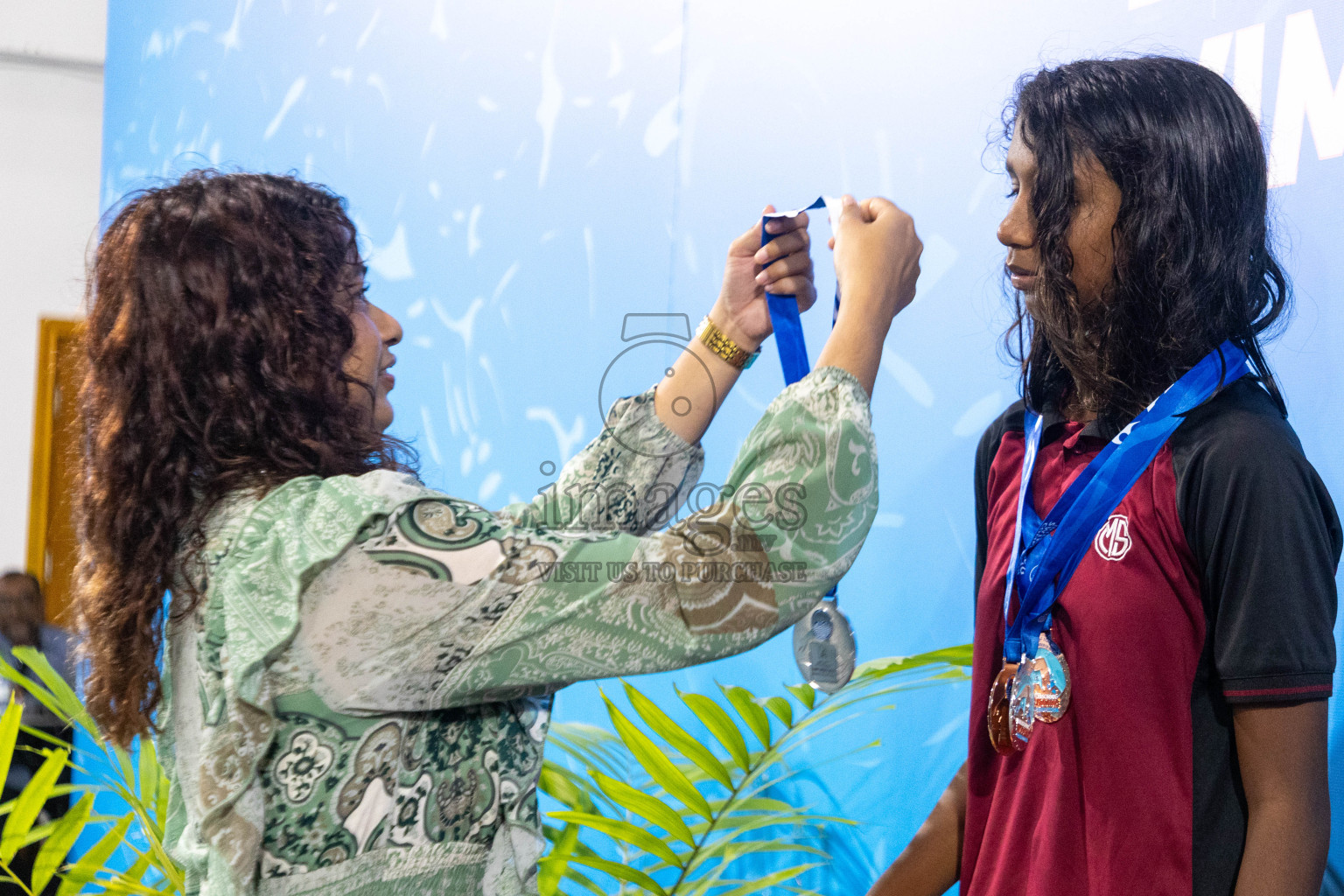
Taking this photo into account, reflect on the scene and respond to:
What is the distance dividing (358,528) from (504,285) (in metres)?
1.72

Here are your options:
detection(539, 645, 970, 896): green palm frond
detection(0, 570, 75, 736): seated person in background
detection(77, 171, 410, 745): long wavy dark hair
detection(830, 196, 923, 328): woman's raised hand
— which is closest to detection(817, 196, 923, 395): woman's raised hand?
detection(830, 196, 923, 328): woman's raised hand

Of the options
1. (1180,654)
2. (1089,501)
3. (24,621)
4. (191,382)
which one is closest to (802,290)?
(1089,501)

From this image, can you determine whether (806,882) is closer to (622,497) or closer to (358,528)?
(622,497)

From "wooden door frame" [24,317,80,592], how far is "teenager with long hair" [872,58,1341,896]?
6.16 metres

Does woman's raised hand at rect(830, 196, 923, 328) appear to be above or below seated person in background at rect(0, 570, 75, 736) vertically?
above

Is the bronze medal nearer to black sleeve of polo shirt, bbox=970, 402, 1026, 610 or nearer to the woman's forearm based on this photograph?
black sleeve of polo shirt, bbox=970, 402, 1026, 610

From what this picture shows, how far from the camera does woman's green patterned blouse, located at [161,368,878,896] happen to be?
3.11ft

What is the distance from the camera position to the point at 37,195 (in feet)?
20.0

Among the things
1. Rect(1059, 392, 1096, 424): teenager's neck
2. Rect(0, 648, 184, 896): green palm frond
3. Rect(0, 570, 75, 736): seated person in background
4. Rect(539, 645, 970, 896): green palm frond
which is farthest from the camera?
Rect(0, 570, 75, 736): seated person in background

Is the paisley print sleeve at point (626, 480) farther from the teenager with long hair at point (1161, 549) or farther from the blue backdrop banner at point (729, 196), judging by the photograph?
the blue backdrop banner at point (729, 196)

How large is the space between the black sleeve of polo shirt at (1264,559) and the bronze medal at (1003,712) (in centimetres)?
19

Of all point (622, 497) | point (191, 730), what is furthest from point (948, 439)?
point (191, 730)

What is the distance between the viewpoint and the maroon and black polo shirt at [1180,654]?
0.94 metres

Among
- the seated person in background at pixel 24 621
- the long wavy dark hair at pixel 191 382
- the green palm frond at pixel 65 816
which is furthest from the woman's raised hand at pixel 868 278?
the seated person in background at pixel 24 621
